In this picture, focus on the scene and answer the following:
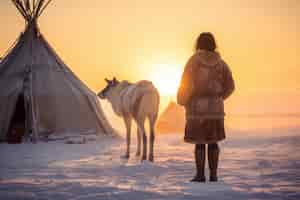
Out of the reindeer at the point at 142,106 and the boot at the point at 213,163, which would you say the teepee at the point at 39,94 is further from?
the boot at the point at 213,163

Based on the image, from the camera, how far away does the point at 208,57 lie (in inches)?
270

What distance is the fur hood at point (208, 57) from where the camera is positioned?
22.4ft

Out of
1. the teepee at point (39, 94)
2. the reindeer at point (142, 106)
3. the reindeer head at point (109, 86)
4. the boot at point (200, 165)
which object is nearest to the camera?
the boot at point (200, 165)

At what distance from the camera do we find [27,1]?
1800 cm

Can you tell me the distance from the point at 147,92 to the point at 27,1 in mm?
9388

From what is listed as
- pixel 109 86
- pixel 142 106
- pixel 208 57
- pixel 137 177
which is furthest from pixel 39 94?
pixel 208 57

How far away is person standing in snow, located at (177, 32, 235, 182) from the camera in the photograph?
6797 millimetres

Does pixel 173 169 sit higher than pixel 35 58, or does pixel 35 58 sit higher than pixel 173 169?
pixel 35 58

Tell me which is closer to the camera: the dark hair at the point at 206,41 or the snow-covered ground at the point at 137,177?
the snow-covered ground at the point at 137,177

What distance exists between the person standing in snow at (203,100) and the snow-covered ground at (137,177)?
46cm

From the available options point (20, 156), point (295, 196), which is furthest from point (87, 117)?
point (295, 196)

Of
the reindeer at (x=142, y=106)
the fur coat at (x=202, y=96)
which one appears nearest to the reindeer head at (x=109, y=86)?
the reindeer at (x=142, y=106)

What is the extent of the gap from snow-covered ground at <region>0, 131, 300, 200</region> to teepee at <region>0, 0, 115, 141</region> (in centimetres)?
447

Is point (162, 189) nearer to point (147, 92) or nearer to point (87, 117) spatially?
point (147, 92)
